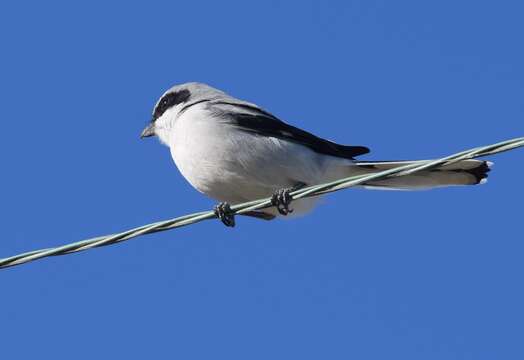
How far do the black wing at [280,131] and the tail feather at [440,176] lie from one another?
8.1 inches

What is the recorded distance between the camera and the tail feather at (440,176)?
276 inches

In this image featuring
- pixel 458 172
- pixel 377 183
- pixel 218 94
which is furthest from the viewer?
pixel 218 94

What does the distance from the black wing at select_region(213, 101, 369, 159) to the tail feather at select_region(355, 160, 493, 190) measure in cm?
21

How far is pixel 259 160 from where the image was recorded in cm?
751

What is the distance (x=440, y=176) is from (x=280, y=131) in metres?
1.31

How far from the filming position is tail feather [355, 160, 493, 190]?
7008 millimetres

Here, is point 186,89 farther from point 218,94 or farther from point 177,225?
point 177,225

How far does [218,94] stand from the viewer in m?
8.70

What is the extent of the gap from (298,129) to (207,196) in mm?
877

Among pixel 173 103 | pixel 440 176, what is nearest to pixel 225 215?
pixel 440 176

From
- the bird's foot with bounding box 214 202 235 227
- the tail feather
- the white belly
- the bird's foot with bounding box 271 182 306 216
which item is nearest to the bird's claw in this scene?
the bird's foot with bounding box 271 182 306 216

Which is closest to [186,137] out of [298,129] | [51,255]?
[298,129]

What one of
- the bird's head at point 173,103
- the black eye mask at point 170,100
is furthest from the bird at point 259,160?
the black eye mask at point 170,100

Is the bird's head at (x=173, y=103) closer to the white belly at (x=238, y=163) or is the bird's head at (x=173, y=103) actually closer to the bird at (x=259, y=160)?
the bird at (x=259, y=160)
